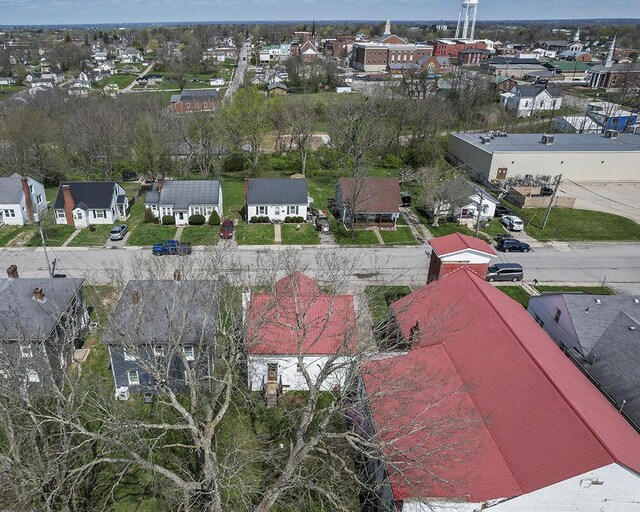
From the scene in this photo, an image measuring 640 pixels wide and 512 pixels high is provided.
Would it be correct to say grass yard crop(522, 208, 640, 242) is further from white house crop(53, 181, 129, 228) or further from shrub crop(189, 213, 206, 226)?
white house crop(53, 181, 129, 228)

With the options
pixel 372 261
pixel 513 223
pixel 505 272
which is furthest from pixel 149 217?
pixel 513 223

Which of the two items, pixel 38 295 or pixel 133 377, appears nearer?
pixel 133 377

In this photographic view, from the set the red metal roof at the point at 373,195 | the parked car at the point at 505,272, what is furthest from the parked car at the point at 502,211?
the parked car at the point at 505,272

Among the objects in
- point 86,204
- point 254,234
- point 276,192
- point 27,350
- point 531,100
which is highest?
point 531,100

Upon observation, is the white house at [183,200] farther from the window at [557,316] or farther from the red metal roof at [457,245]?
the window at [557,316]

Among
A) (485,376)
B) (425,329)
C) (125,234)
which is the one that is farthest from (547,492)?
(125,234)

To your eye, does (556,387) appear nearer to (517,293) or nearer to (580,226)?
(517,293)
